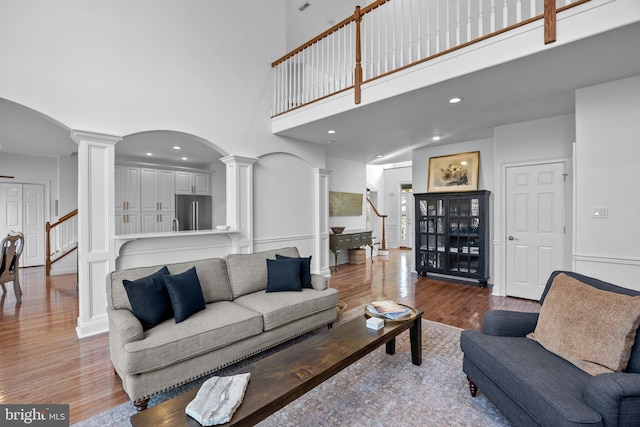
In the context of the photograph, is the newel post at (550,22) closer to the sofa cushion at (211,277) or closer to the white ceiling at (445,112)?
the white ceiling at (445,112)

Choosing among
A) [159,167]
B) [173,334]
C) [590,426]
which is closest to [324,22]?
[159,167]

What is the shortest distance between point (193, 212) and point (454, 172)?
6113 millimetres

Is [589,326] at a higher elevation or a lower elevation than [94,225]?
lower

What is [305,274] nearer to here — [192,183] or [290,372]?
[290,372]

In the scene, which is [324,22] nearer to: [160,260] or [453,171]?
[453,171]

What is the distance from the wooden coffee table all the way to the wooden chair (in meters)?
4.49

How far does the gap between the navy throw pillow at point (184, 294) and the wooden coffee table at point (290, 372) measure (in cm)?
94

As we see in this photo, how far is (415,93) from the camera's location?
342 cm

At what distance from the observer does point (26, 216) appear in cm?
678

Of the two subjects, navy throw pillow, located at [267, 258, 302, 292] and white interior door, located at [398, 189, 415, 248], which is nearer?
navy throw pillow, located at [267, 258, 302, 292]

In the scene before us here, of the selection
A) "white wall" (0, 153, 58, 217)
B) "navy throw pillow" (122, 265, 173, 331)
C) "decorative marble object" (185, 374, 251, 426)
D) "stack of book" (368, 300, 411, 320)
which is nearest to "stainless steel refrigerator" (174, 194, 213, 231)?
"white wall" (0, 153, 58, 217)

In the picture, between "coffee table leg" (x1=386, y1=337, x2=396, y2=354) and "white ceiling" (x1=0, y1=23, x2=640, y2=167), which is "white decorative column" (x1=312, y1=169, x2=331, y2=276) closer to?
"white ceiling" (x1=0, y1=23, x2=640, y2=167)

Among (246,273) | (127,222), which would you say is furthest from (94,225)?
(127,222)

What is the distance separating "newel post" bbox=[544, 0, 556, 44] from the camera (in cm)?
249
